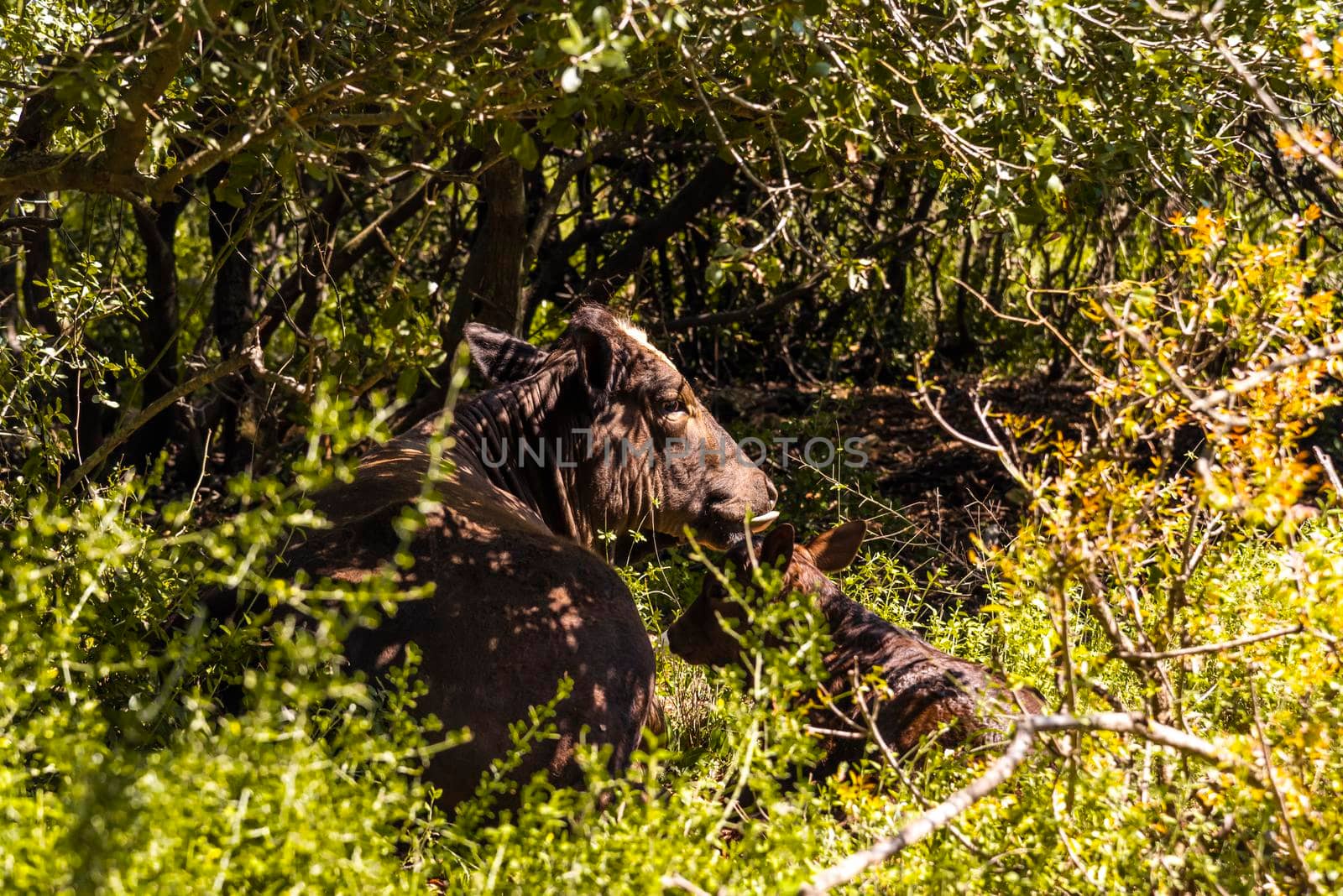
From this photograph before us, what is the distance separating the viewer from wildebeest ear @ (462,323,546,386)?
22.0 ft

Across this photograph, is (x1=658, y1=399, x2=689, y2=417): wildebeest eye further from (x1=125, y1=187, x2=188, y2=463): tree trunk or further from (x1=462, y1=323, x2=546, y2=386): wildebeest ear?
(x1=125, y1=187, x2=188, y2=463): tree trunk

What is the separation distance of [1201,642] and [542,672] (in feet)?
6.97

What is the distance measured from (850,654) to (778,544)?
598 millimetres

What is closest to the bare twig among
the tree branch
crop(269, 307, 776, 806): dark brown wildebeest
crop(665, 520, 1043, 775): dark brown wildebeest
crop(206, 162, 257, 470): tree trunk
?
crop(269, 307, 776, 806): dark brown wildebeest

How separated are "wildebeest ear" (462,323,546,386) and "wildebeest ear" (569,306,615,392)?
1.15 ft

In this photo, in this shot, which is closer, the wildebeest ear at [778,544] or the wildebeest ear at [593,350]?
the wildebeest ear at [778,544]

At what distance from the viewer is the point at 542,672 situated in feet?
14.9

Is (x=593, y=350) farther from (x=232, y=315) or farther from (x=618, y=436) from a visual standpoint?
(x=232, y=315)

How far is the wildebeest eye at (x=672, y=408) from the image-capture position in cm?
655

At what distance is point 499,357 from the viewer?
265 inches

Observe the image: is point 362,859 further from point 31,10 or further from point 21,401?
point 31,10

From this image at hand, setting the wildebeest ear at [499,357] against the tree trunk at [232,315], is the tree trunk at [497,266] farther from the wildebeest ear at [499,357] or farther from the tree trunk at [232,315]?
the tree trunk at [232,315]

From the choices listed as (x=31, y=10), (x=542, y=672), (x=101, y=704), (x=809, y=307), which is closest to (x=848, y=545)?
(x=542, y=672)

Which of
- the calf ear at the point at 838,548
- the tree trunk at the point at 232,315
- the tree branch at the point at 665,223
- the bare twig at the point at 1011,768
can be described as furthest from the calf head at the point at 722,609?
the tree trunk at the point at 232,315
